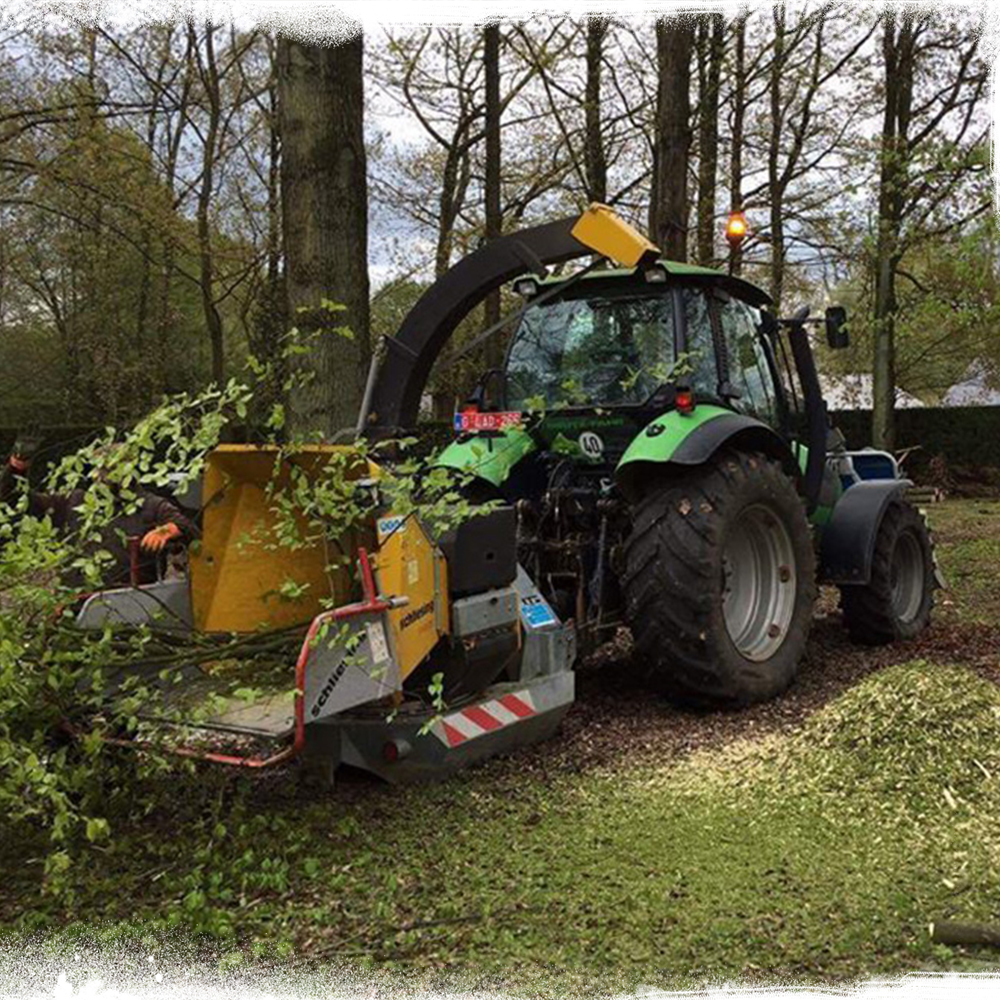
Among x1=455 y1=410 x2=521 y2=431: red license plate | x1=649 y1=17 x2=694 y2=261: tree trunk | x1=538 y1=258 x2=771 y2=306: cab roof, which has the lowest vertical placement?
x1=455 y1=410 x2=521 y2=431: red license plate

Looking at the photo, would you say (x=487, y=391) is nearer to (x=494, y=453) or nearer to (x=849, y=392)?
(x=494, y=453)

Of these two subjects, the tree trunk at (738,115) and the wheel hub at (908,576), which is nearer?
the wheel hub at (908,576)

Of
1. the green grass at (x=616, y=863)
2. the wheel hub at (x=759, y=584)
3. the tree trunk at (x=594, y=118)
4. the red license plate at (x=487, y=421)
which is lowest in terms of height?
the green grass at (x=616, y=863)

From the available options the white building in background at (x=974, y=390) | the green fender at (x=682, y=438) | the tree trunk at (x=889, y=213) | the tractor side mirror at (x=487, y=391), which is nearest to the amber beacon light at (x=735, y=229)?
the green fender at (x=682, y=438)

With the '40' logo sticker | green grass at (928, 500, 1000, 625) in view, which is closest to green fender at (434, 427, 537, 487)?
the '40' logo sticker

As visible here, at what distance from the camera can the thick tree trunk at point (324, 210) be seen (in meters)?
6.05

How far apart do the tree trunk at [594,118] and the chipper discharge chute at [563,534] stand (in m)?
11.3

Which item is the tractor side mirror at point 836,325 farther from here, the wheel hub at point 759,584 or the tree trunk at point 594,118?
the tree trunk at point 594,118

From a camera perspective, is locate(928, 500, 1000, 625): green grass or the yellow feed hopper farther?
locate(928, 500, 1000, 625): green grass

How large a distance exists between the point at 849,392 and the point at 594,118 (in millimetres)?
12733

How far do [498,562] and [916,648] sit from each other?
10.9 feet

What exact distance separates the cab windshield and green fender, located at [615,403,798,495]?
0.77 feet

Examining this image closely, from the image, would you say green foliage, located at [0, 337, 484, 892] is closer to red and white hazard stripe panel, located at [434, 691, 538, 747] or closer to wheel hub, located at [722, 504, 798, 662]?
red and white hazard stripe panel, located at [434, 691, 538, 747]

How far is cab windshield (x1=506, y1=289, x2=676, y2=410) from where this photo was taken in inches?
215
